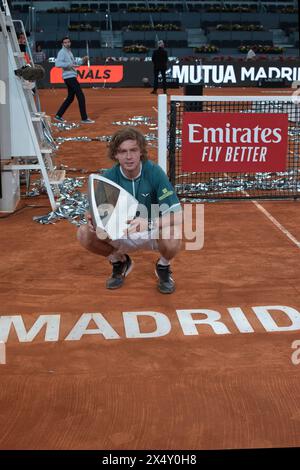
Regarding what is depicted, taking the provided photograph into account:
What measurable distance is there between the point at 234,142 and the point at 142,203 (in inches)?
154

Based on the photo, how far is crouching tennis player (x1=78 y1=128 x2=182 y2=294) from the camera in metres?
5.23

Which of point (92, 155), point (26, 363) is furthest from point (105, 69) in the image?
point (26, 363)

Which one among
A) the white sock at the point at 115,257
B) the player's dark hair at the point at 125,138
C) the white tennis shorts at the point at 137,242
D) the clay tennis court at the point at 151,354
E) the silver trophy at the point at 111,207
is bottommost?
the clay tennis court at the point at 151,354

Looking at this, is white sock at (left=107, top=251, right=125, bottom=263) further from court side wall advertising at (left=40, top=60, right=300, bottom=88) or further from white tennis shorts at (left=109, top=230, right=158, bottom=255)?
court side wall advertising at (left=40, top=60, right=300, bottom=88)

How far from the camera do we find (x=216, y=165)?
29.9 ft

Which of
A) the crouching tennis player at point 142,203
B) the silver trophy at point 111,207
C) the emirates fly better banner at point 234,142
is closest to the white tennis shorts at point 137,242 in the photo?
the crouching tennis player at point 142,203

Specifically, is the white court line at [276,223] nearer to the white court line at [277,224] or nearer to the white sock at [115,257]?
the white court line at [277,224]

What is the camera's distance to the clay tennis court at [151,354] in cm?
354

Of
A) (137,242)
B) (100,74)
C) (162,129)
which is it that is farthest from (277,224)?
(100,74)

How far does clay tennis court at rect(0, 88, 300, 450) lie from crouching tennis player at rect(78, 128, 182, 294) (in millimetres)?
448

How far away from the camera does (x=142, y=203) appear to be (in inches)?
217

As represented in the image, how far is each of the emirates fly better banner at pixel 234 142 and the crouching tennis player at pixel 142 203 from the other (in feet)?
11.9

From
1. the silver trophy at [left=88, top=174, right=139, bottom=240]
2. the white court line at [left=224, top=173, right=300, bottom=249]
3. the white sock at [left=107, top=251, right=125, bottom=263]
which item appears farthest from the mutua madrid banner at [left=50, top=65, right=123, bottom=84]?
the silver trophy at [left=88, top=174, right=139, bottom=240]
